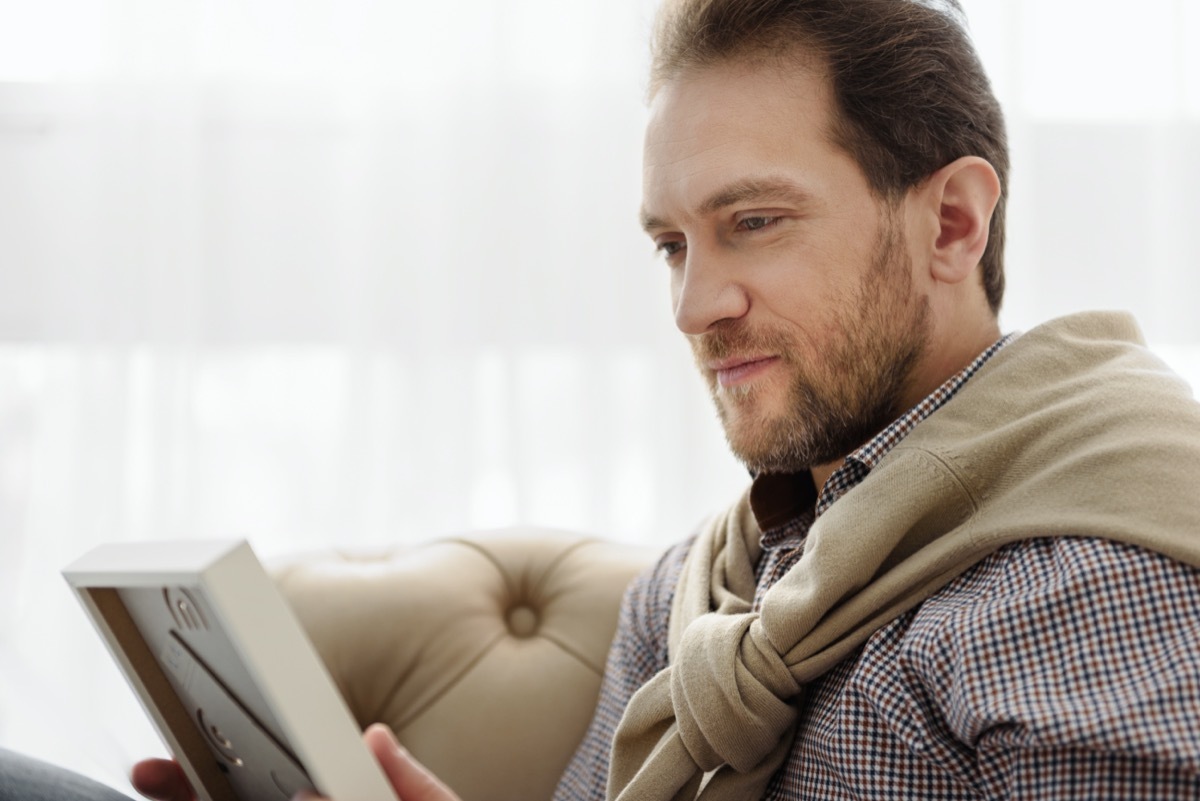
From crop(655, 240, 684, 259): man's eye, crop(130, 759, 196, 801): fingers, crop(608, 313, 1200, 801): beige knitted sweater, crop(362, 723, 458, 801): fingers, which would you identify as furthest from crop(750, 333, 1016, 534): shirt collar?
crop(130, 759, 196, 801): fingers

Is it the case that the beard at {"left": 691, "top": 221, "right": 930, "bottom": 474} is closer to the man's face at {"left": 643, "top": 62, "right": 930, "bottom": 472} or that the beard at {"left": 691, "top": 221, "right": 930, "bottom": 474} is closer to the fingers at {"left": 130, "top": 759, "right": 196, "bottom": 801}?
the man's face at {"left": 643, "top": 62, "right": 930, "bottom": 472}

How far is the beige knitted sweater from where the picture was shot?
657mm

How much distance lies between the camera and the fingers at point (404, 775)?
70cm

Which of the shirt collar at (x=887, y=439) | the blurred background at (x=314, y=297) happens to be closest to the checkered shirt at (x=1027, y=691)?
the shirt collar at (x=887, y=439)

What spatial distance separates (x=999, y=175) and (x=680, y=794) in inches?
23.7

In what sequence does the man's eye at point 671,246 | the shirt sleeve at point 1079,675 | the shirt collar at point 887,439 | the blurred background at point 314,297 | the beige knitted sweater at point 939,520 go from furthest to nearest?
the blurred background at point 314,297 < the man's eye at point 671,246 < the shirt collar at point 887,439 < the beige knitted sweater at point 939,520 < the shirt sleeve at point 1079,675

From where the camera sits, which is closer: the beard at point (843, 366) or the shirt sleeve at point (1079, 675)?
the shirt sleeve at point (1079, 675)

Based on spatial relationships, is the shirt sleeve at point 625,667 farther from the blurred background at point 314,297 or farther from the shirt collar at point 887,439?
the blurred background at point 314,297

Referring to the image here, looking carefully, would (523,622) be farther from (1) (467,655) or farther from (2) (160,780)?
(2) (160,780)

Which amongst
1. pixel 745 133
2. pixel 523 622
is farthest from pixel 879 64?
pixel 523 622

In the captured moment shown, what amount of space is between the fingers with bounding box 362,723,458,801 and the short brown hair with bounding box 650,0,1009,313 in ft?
1.87

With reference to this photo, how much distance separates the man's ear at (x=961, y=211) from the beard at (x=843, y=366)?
0.04 metres

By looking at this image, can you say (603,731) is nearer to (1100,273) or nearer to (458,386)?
(458,386)

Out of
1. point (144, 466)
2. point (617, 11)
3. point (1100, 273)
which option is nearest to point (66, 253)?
point (144, 466)
